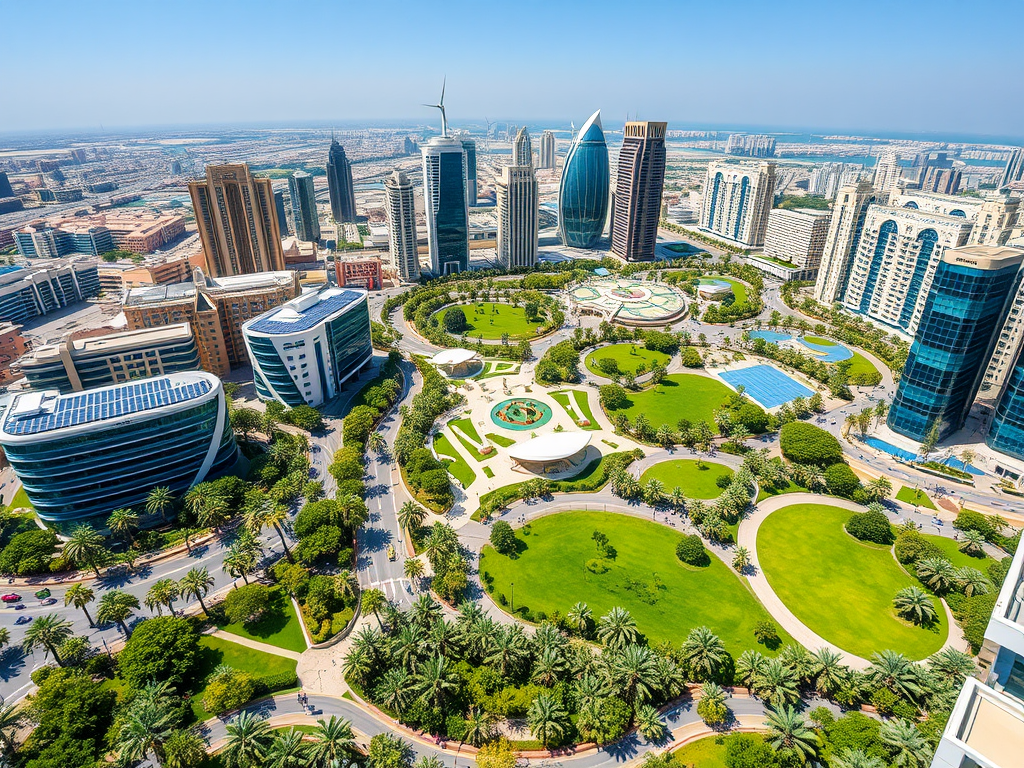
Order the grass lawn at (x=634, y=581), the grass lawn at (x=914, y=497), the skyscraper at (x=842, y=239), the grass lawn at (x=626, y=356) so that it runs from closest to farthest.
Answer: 1. the grass lawn at (x=634, y=581)
2. the grass lawn at (x=914, y=497)
3. the grass lawn at (x=626, y=356)
4. the skyscraper at (x=842, y=239)

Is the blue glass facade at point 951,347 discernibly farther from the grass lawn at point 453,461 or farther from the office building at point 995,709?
the grass lawn at point 453,461

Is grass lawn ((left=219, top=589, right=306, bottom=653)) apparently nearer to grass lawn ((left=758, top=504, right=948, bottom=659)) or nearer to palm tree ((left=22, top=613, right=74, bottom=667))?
palm tree ((left=22, top=613, right=74, bottom=667))

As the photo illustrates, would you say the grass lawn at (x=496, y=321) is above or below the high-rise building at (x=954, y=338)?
below

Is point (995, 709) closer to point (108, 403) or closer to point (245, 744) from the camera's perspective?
point (245, 744)

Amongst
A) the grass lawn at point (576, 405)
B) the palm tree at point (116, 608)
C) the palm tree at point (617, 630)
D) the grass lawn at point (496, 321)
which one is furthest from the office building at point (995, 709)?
the grass lawn at point (496, 321)

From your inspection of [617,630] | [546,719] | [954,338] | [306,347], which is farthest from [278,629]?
[954,338]

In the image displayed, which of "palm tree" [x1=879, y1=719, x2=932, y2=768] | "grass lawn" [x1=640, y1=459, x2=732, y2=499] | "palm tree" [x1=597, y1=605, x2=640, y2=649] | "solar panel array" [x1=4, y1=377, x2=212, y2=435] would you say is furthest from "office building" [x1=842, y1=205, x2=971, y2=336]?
"solar panel array" [x1=4, y1=377, x2=212, y2=435]
